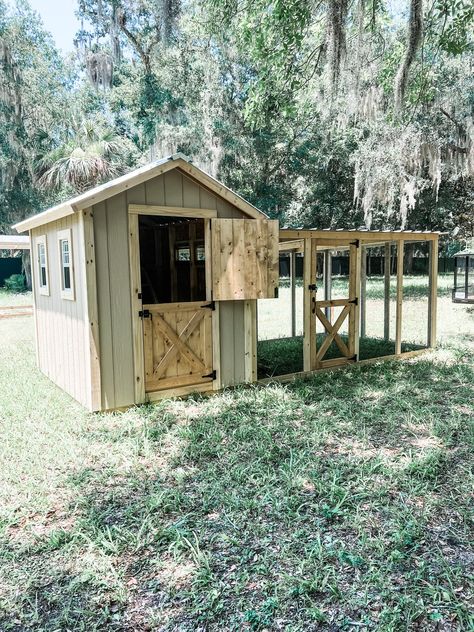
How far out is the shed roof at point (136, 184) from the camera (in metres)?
4.43

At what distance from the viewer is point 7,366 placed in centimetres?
706

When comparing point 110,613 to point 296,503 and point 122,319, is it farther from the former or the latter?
point 122,319

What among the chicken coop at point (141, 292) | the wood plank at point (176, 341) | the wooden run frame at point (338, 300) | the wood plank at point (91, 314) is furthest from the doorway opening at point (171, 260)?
the wood plank at point (91, 314)

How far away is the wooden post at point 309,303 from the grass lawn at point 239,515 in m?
1.21

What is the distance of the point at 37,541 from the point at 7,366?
4.97 metres

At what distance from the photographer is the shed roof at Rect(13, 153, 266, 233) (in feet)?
14.5

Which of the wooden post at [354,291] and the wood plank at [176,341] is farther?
the wooden post at [354,291]

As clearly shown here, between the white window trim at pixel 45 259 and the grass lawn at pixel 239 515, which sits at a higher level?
the white window trim at pixel 45 259

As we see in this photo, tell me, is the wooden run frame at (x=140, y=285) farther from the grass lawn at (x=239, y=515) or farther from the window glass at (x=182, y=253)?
the window glass at (x=182, y=253)

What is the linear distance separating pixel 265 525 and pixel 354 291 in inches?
176

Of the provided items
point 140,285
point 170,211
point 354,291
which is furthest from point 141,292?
point 354,291

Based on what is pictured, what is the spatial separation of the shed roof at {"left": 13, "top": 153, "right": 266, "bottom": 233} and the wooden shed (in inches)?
0.4

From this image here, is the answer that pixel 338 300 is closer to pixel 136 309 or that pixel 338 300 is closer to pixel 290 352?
pixel 290 352

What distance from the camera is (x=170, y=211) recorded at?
16.5ft
